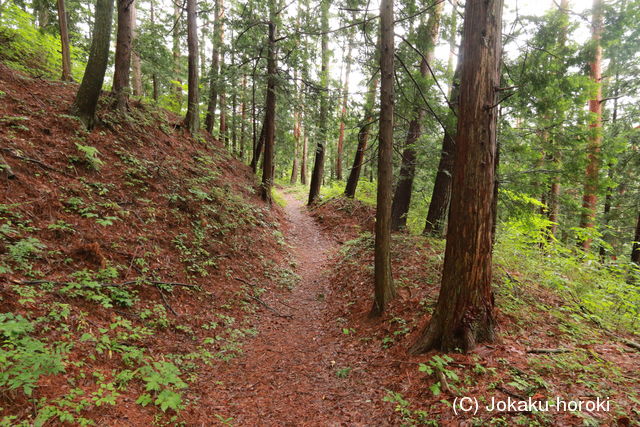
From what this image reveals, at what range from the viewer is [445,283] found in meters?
4.14

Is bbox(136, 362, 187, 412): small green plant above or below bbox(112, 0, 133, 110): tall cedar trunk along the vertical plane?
below

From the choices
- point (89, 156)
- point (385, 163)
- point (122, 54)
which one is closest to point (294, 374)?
point (385, 163)

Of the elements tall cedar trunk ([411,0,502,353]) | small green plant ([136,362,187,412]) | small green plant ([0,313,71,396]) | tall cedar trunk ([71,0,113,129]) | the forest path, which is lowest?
the forest path

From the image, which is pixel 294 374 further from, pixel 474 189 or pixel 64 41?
pixel 64 41

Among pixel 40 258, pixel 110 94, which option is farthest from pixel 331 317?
pixel 110 94

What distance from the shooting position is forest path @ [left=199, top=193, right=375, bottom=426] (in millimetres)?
3824

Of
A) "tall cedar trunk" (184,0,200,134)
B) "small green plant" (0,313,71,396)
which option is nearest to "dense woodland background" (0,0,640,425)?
"small green plant" (0,313,71,396)

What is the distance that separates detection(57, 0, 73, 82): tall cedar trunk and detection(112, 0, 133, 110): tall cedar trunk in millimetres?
2020

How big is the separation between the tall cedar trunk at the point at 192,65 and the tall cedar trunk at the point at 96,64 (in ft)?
15.1

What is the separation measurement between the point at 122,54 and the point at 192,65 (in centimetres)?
354

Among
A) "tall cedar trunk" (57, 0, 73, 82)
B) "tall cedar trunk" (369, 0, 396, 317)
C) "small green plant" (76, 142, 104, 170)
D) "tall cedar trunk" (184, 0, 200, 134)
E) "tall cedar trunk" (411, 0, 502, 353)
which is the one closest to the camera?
"tall cedar trunk" (411, 0, 502, 353)

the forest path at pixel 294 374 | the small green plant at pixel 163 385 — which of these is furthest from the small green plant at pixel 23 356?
the forest path at pixel 294 374

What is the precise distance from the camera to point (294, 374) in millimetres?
4758

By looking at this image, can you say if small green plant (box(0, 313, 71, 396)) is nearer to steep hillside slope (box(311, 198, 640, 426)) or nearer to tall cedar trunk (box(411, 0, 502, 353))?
steep hillside slope (box(311, 198, 640, 426))
